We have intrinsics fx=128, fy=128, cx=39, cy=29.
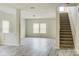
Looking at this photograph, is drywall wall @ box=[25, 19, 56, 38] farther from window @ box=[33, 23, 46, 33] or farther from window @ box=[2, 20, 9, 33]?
window @ box=[2, 20, 9, 33]

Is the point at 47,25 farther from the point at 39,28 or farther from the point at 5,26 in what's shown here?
the point at 5,26

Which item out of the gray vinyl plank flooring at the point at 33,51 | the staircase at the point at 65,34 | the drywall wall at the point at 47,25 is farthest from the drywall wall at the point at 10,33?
the staircase at the point at 65,34

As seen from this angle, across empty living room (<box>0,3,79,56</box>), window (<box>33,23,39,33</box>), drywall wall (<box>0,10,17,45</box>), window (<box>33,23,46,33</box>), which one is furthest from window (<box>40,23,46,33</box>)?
drywall wall (<box>0,10,17,45</box>)

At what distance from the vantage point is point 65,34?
5793 millimetres

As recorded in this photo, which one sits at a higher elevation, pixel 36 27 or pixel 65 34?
pixel 36 27

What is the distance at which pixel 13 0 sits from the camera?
939mm

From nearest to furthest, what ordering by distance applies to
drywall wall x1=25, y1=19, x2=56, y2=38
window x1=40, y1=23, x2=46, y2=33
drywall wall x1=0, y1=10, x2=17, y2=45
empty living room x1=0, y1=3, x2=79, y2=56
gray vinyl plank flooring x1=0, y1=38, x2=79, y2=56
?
1. gray vinyl plank flooring x1=0, y1=38, x2=79, y2=56
2. empty living room x1=0, y1=3, x2=79, y2=56
3. drywall wall x1=0, y1=10, x2=17, y2=45
4. drywall wall x1=25, y1=19, x2=56, y2=38
5. window x1=40, y1=23, x2=46, y2=33

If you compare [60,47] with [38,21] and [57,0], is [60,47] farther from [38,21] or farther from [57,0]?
[57,0]

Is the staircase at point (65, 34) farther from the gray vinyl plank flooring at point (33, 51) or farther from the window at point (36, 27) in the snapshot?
the window at point (36, 27)

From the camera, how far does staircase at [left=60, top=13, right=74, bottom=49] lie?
5.29 m

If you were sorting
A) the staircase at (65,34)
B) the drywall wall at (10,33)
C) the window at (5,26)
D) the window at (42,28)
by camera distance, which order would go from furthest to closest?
1. the window at (42,28)
2. the window at (5,26)
3. the drywall wall at (10,33)
4. the staircase at (65,34)

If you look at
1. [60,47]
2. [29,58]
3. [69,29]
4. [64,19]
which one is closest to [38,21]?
[64,19]

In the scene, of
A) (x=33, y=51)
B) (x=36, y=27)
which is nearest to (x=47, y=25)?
(x=36, y=27)

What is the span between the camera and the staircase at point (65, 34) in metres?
5.29
